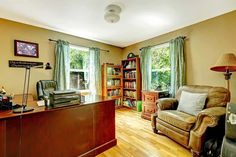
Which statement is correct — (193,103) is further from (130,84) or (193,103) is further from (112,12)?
(130,84)

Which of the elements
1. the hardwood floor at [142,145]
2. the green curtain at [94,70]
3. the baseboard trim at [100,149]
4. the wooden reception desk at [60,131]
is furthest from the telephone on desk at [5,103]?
the green curtain at [94,70]

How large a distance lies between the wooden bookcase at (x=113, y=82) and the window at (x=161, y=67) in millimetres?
1228

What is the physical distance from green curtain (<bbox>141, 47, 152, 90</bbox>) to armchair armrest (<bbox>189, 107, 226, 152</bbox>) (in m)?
2.36

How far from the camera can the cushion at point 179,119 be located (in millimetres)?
2009

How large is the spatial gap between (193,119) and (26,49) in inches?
143

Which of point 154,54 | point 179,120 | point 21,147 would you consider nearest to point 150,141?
point 179,120

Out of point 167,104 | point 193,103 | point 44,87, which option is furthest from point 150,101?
point 44,87

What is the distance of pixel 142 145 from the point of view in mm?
2262

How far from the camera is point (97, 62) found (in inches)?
174

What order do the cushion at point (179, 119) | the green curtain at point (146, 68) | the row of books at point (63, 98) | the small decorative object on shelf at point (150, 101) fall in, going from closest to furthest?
1. the row of books at point (63, 98)
2. the cushion at point (179, 119)
3. the small decorative object on shelf at point (150, 101)
4. the green curtain at point (146, 68)

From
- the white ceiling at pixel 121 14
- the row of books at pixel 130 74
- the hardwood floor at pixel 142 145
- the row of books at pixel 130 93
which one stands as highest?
the white ceiling at pixel 121 14

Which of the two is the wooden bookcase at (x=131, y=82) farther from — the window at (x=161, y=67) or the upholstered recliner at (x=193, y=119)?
the upholstered recliner at (x=193, y=119)

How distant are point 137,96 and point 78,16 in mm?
2892

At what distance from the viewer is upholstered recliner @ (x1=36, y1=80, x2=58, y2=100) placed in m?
3.00
